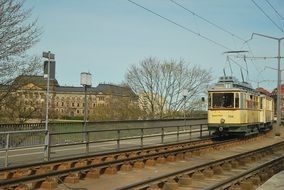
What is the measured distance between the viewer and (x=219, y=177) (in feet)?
51.1

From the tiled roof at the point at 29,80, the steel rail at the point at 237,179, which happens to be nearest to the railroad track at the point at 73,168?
the steel rail at the point at 237,179

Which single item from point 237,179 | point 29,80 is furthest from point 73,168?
point 29,80

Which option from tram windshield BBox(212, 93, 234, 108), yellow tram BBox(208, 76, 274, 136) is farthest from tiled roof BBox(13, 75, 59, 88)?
tram windshield BBox(212, 93, 234, 108)

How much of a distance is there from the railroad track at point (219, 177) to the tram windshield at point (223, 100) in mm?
9971

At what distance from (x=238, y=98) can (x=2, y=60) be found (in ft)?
46.6

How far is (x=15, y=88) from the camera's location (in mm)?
24641

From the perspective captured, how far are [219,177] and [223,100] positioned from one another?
52.5 ft

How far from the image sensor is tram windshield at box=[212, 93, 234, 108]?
30.8m

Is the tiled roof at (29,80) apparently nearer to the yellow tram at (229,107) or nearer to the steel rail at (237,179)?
the yellow tram at (229,107)

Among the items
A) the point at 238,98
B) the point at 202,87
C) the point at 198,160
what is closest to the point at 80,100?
the point at 202,87

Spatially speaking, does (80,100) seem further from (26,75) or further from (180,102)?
(26,75)

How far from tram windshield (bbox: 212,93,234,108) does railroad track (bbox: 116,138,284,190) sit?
9971mm

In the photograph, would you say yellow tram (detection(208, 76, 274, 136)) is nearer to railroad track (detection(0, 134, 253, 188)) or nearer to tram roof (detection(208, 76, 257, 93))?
tram roof (detection(208, 76, 257, 93))

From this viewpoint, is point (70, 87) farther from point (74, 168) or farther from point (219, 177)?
point (74, 168)
